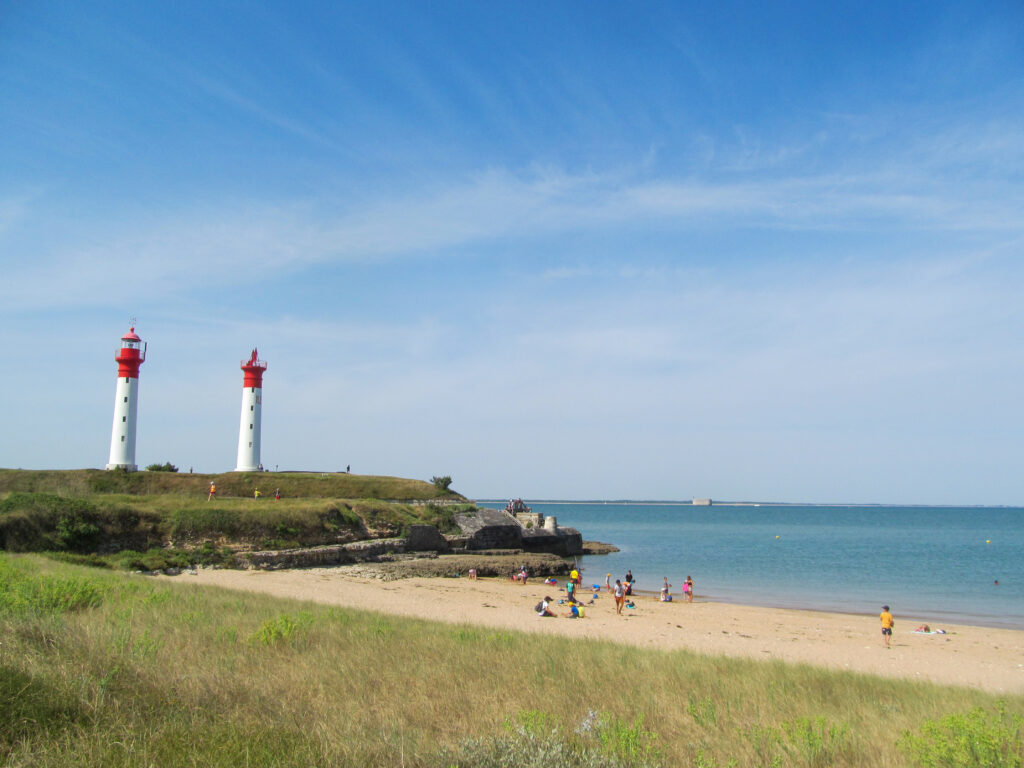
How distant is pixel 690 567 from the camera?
44.8m

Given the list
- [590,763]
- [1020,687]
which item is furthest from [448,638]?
[1020,687]

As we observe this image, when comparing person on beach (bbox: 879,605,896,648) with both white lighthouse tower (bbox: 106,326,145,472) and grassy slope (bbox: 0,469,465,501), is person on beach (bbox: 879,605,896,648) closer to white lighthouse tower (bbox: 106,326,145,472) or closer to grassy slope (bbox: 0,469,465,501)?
grassy slope (bbox: 0,469,465,501)

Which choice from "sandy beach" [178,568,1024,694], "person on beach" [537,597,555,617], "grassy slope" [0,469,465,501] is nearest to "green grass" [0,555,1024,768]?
"sandy beach" [178,568,1024,694]

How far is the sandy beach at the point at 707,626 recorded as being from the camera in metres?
16.6

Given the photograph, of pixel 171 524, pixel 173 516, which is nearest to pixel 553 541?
pixel 173 516

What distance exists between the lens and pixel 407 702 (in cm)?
734

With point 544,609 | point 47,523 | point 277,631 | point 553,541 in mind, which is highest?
point 277,631

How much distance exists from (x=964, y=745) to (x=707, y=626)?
59.3 ft

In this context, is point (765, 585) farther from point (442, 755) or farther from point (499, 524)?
point (442, 755)

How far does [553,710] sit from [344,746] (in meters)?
2.88

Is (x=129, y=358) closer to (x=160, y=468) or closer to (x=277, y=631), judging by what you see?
(x=160, y=468)

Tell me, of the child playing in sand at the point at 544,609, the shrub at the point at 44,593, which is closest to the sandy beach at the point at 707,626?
the child playing in sand at the point at 544,609

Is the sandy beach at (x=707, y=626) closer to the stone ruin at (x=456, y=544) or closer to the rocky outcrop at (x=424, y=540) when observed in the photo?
the stone ruin at (x=456, y=544)

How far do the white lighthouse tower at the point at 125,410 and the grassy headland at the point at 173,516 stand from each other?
152 cm
